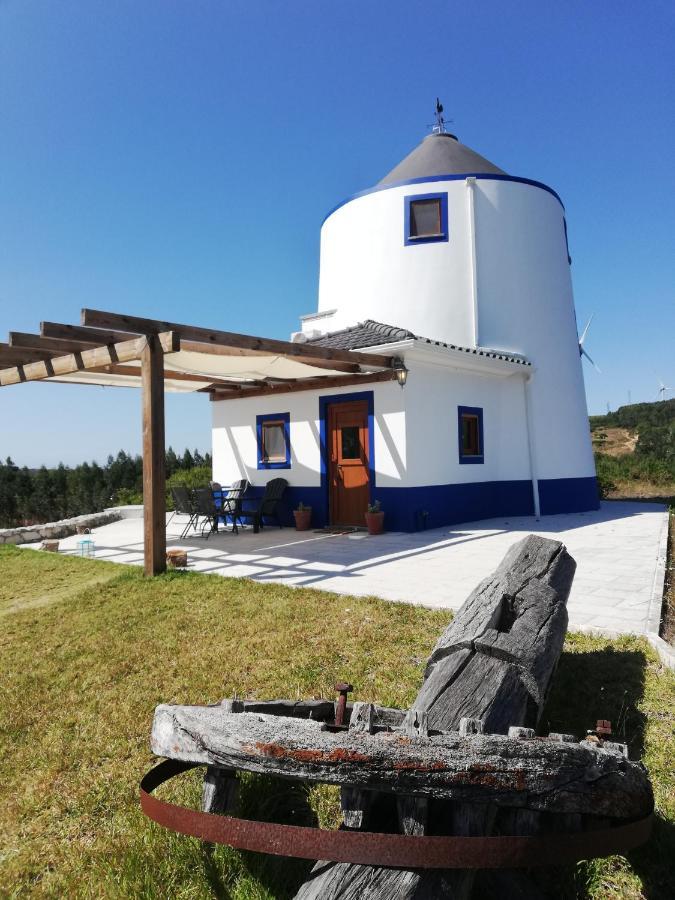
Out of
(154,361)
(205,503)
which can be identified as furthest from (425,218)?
(154,361)

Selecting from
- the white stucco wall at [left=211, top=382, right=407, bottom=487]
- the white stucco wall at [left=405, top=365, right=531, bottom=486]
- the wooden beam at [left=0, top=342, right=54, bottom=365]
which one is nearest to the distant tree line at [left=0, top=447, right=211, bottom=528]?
the white stucco wall at [left=211, top=382, right=407, bottom=487]

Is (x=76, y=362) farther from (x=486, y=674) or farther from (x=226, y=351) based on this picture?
(x=486, y=674)

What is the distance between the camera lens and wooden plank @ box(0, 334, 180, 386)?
7383mm

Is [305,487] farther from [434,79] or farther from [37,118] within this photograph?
[434,79]

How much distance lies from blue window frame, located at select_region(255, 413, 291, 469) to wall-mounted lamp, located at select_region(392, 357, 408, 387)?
9.99 ft

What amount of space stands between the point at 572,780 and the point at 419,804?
502 mm

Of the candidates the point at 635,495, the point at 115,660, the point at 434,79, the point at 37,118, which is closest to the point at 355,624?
the point at 115,660

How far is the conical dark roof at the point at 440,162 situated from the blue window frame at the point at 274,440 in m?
6.59

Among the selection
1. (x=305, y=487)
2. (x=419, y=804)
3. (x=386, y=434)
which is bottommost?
(x=419, y=804)

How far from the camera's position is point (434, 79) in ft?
50.8

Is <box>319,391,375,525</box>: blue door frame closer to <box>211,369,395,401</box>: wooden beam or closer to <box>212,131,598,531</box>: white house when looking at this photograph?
<box>212,131,598,531</box>: white house

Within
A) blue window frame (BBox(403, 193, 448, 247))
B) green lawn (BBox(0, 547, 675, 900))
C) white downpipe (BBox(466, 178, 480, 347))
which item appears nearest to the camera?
green lawn (BBox(0, 547, 675, 900))

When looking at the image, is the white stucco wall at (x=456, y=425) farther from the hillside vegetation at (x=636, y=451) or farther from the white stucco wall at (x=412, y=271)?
the hillside vegetation at (x=636, y=451)

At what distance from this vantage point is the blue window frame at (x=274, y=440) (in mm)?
12789
